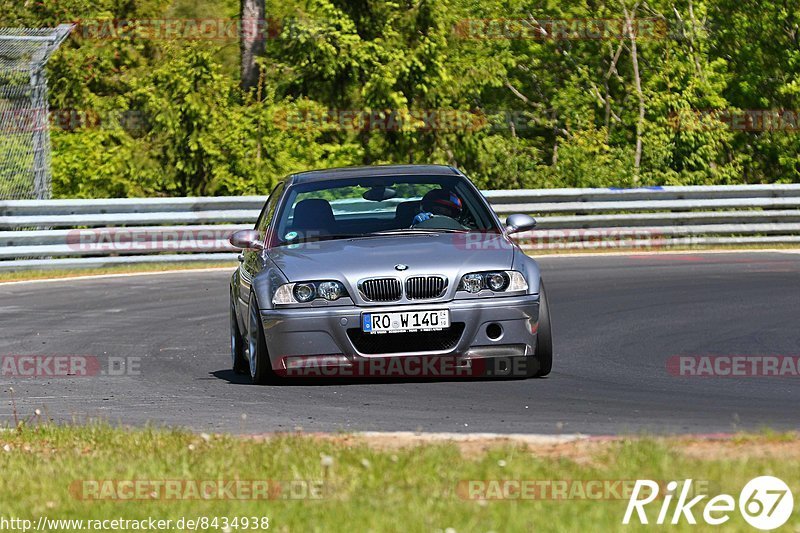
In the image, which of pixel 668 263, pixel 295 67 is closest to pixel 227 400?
pixel 668 263

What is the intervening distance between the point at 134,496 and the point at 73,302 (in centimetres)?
1009

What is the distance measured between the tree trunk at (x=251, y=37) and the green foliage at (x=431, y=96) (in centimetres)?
54

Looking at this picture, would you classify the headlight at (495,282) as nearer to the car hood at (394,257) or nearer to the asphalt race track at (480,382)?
the car hood at (394,257)

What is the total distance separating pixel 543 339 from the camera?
9234 mm

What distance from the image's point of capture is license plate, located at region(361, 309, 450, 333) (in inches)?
351

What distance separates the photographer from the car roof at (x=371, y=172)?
10.6 metres

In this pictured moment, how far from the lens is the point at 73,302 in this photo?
15727 millimetres

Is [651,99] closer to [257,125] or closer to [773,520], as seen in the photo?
[257,125]

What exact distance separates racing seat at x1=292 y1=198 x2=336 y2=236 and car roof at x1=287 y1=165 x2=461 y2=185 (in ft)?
1.28

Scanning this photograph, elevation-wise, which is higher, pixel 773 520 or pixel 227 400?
pixel 773 520

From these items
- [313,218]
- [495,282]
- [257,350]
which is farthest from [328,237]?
[495,282]

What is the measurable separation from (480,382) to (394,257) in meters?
0.98

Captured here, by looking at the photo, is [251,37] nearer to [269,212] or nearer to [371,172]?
[269,212]

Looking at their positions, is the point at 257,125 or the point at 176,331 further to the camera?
the point at 257,125
